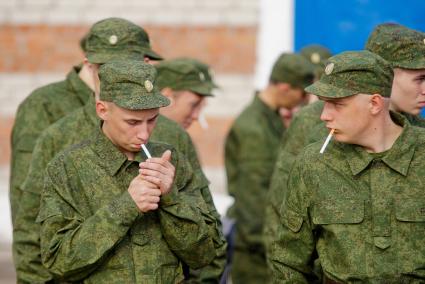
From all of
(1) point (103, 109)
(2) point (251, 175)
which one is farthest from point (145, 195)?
(2) point (251, 175)

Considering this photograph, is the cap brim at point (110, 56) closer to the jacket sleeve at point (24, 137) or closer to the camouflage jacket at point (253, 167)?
the jacket sleeve at point (24, 137)

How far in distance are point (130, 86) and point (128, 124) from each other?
16 cm

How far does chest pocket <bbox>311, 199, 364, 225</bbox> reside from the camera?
5.66m

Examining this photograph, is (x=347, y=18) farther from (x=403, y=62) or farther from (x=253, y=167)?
(x=403, y=62)

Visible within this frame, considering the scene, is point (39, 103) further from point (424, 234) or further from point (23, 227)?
point (424, 234)

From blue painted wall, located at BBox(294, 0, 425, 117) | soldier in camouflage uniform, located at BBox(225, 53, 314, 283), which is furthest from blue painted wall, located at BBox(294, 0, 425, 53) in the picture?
soldier in camouflage uniform, located at BBox(225, 53, 314, 283)

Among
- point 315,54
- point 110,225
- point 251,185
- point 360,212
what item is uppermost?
point 110,225

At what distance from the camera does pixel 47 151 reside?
6.52 metres

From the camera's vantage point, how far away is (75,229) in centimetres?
554

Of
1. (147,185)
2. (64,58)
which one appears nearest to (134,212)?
(147,185)

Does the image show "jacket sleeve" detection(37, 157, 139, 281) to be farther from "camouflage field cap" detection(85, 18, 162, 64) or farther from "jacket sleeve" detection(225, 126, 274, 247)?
"jacket sleeve" detection(225, 126, 274, 247)

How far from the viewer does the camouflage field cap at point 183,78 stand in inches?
316

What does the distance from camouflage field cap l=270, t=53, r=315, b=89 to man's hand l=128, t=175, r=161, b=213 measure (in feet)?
12.9

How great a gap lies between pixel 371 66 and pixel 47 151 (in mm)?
1717
